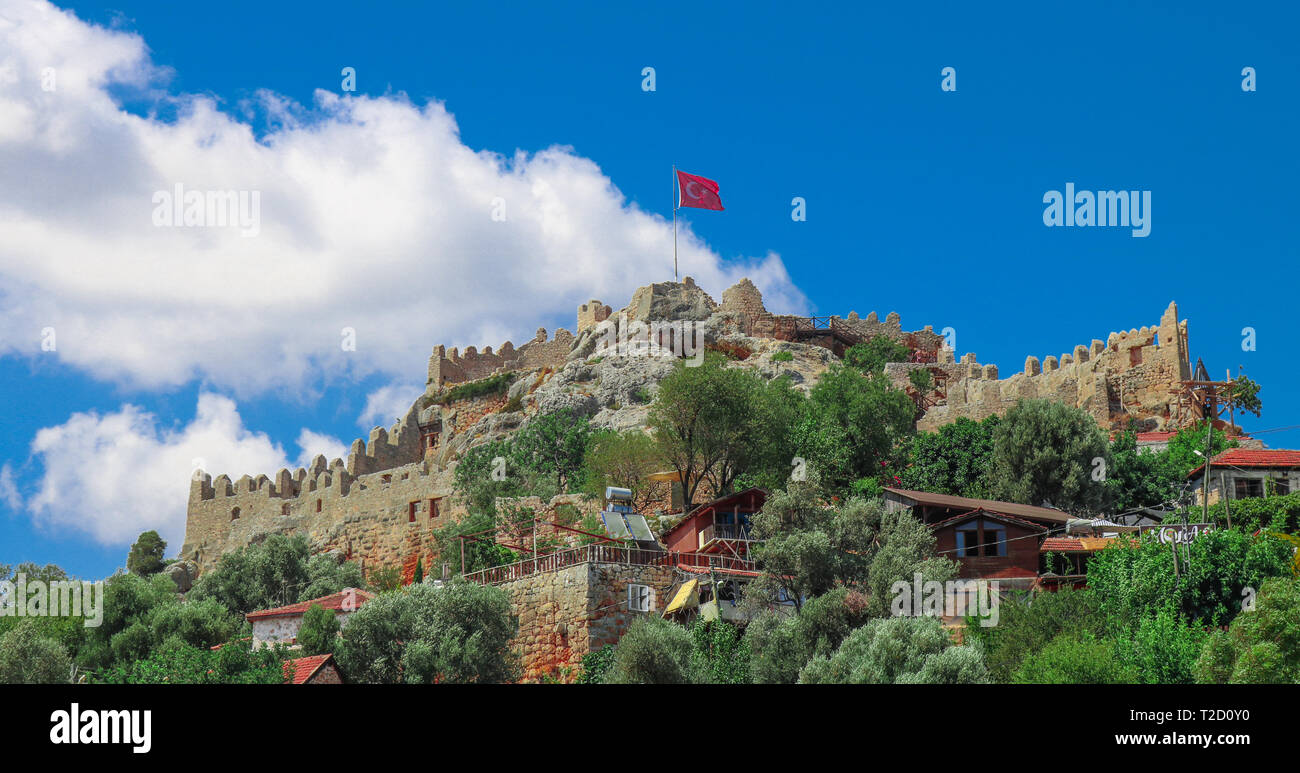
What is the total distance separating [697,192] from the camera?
7069 cm

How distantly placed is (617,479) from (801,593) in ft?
45.6

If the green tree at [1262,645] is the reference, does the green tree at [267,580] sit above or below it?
above

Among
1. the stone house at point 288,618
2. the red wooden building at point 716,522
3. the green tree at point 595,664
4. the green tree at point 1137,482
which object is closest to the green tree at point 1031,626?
the green tree at point 595,664

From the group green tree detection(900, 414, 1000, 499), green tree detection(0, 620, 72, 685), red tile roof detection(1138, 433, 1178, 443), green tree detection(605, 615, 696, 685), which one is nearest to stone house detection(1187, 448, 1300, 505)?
green tree detection(900, 414, 1000, 499)

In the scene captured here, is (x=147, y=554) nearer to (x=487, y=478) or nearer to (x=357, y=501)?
(x=357, y=501)

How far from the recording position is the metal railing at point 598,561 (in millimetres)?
38062

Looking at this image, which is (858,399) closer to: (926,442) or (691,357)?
(926,442)

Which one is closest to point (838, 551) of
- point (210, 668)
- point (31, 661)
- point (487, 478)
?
point (210, 668)

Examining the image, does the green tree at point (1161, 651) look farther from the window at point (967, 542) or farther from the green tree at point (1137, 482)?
the green tree at point (1137, 482)

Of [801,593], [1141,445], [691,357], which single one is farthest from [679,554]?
[691,357]

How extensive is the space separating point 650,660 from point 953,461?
21.1 m

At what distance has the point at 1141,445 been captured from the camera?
5753 centimetres

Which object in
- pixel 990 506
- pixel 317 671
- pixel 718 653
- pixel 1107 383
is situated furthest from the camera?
pixel 1107 383

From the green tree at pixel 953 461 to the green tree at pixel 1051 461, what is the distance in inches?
30.8
